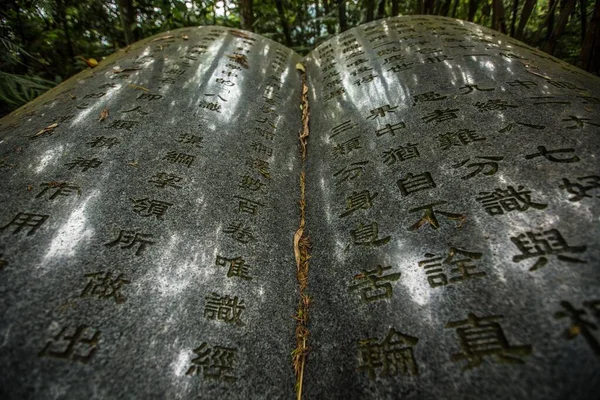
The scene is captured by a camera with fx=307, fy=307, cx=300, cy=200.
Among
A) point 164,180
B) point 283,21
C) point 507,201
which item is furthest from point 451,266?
point 283,21

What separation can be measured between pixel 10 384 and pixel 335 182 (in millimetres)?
2244

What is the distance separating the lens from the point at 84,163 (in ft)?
7.68

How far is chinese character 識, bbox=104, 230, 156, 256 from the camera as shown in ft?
6.29

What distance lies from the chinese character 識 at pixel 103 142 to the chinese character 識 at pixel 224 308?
1589 millimetres

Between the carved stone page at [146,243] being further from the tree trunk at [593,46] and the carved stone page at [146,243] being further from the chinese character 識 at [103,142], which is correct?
the tree trunk at [593,46]

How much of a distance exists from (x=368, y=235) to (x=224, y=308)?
3.44 feet

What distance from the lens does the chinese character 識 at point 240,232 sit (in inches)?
87.7

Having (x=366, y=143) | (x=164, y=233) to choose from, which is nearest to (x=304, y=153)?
(x=366, y=143)

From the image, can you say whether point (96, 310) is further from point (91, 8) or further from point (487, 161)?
point (91, 8)

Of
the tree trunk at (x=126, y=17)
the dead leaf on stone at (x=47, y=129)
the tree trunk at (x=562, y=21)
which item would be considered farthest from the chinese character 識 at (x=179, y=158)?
the tree trunk at (x=562, y=21)

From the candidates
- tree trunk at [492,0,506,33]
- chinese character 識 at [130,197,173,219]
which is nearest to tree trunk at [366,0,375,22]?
tree trunk at [492,0,506,33]

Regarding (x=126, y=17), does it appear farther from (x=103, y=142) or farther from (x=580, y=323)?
(x=580, y=323)

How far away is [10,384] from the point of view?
130 cm

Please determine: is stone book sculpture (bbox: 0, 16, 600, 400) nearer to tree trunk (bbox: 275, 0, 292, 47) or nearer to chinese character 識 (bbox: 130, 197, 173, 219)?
chinese character 識 (bbox: 130, 197, 173, 219)
